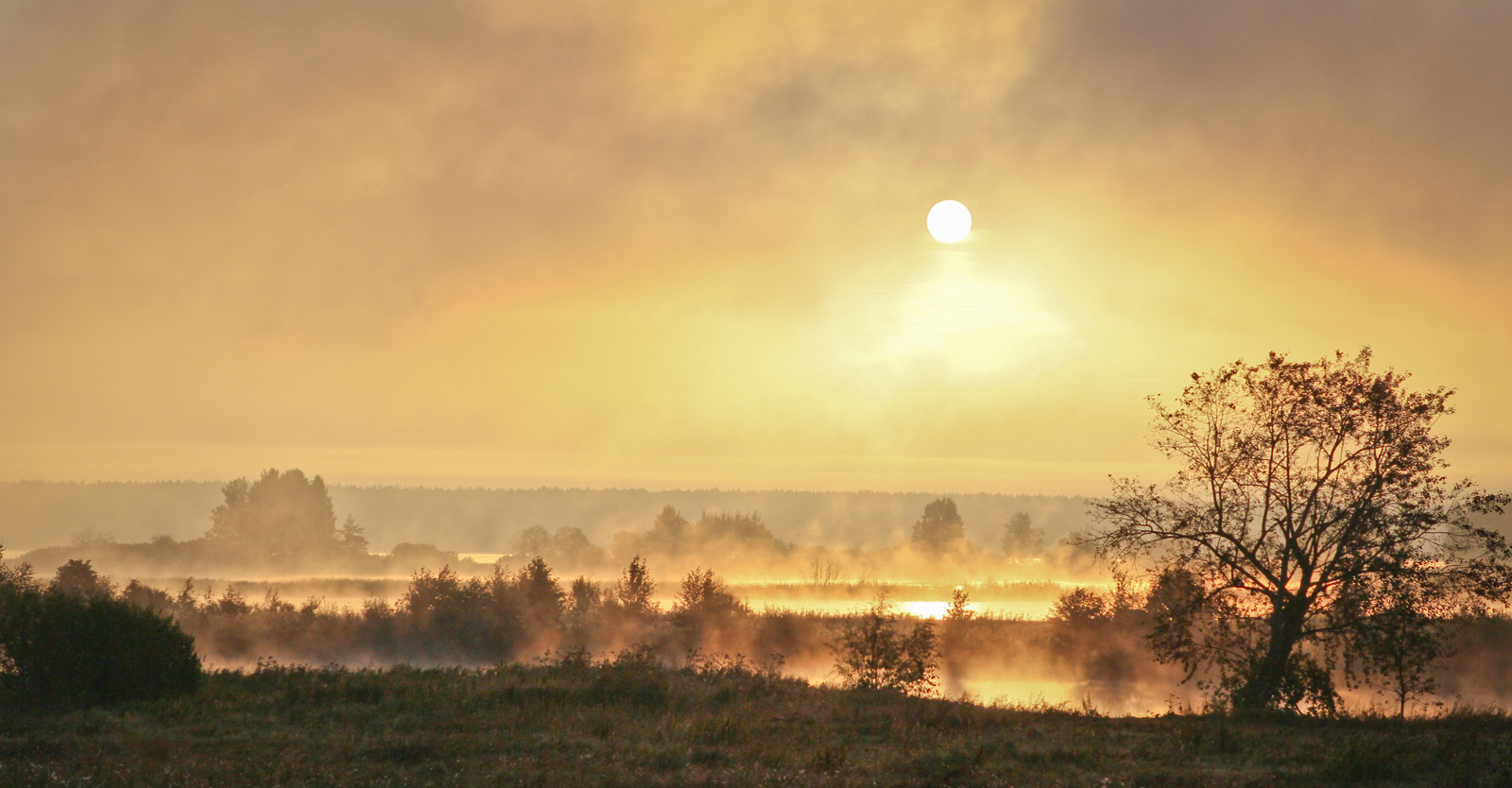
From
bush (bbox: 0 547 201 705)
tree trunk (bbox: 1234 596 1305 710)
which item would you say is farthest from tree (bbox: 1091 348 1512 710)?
bush (bbox: 0 547 201 705)

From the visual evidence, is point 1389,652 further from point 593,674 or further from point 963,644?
point 963,644

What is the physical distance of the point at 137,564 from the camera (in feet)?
483

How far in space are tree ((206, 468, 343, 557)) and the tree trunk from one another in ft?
435

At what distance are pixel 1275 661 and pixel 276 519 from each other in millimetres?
134573

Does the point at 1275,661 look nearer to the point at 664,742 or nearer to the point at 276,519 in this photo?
the point at 664,742

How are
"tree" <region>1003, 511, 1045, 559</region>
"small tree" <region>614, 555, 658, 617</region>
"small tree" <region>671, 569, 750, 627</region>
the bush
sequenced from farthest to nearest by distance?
"tree" <region>1003, 511, 1045, 559</region>, "small tree" <region>671, 569, 750, 627</region>, "small tree" <region>614, 555, 658, 617</region>, the bush

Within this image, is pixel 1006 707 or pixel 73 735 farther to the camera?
pixel 1006 707

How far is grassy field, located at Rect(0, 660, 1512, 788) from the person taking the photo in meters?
17.2

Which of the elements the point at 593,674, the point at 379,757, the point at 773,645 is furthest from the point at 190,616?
the point at 379,757

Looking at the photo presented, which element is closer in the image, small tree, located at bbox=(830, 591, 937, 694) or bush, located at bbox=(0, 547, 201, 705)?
bush, located at bbox=(0, 547, 201, 705)

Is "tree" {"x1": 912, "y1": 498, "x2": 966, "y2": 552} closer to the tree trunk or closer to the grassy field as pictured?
the tree trunk

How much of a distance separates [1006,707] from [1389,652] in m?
10.1

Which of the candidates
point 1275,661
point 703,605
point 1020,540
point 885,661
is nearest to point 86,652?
point 885,661

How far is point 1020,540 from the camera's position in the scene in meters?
178
